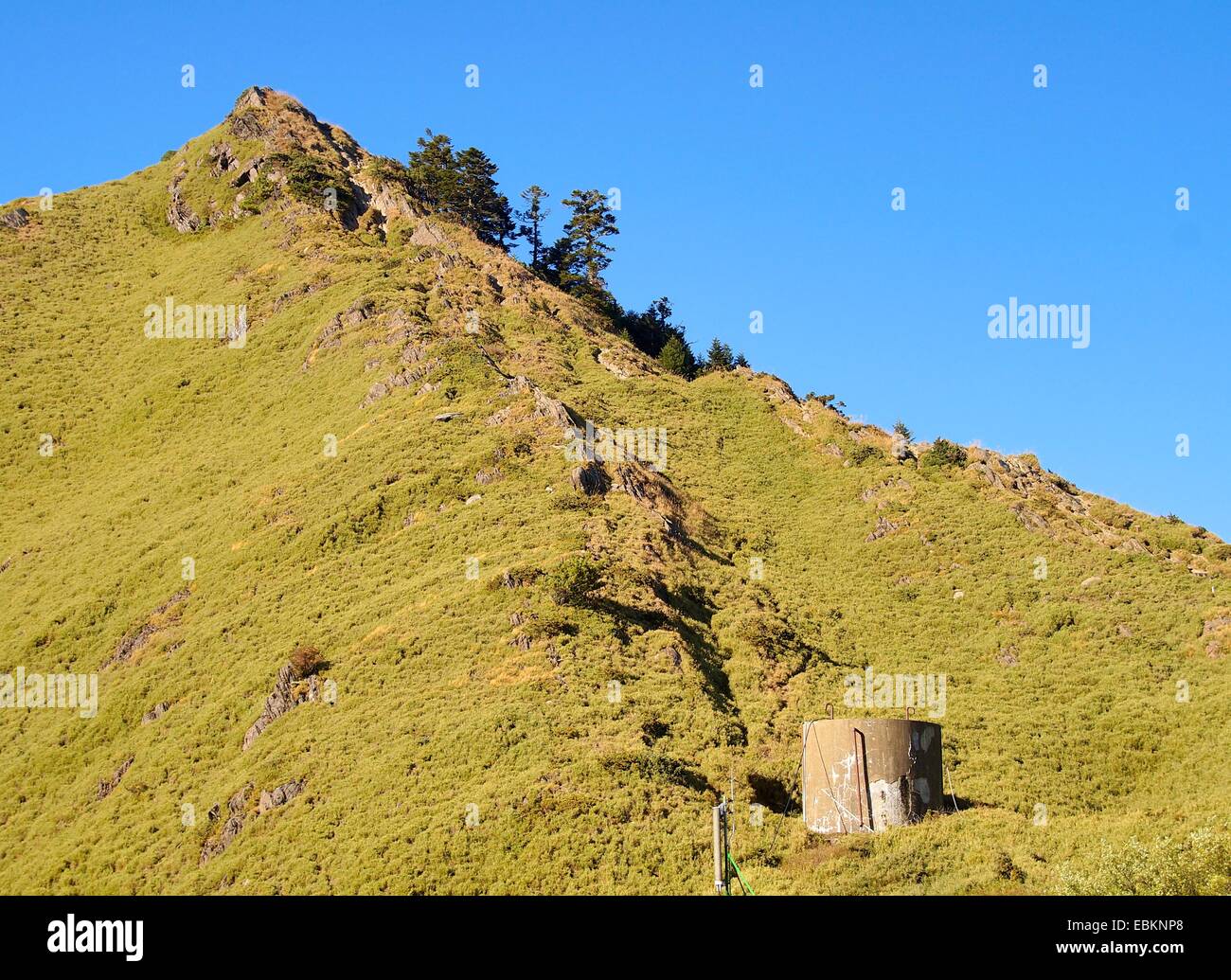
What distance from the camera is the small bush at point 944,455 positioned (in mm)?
71812

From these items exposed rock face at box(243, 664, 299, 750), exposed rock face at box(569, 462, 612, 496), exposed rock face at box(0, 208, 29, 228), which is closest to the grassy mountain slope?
exposed rock face at box(243, 664, 299, 750)

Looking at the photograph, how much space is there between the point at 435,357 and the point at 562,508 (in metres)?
23.3

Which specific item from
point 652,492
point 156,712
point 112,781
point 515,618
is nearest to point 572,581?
point 515,618

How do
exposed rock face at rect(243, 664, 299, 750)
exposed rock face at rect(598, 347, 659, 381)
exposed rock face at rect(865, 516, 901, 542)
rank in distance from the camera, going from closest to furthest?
1. exposed rock face at rect(243, 664, 299, 750)
2. exposed rock face at rect(865, 516, 901, 542)
3. exposed rock face at rect(598, 347, 659, 381)

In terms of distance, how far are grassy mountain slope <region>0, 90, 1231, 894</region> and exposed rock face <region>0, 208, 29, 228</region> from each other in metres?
29.7

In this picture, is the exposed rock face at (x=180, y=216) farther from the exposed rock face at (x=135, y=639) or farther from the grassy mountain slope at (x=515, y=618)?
the exposed rock face at (x=135, y=639)

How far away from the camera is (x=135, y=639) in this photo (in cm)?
5447

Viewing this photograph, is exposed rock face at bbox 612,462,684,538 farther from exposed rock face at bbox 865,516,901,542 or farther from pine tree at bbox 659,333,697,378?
pine tree at bbox 659,333,697,378

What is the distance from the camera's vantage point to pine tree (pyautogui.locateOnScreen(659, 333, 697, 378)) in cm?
9838

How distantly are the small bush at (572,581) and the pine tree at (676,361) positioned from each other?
49.3m

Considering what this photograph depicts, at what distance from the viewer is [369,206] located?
11056cm

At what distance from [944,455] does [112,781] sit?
5342 centimetres

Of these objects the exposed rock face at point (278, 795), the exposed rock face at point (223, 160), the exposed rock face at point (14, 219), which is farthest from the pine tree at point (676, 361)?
the exposed rock face at point (14, 219)
